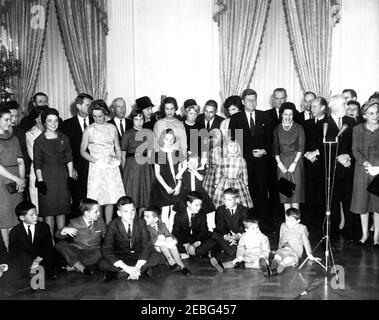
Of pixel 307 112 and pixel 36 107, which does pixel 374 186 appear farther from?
pixel 36 107

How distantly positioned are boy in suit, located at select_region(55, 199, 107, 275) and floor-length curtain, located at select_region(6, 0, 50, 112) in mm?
3840

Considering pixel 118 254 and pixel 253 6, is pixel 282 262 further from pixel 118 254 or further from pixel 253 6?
pixel 253 6

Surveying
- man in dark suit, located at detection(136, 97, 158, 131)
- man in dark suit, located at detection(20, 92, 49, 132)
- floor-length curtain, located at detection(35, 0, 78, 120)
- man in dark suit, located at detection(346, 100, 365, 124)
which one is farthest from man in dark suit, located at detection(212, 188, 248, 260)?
floor-length curtain, located at detection(35, 0, 78, 120)

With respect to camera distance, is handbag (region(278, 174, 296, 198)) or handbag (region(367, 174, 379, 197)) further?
handbag (region(278, 174, 296, 198))

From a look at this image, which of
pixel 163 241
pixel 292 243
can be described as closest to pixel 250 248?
pixel 292 243

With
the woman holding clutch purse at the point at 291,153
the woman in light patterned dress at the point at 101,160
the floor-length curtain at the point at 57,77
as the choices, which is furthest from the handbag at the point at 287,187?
the floor-length curtain at the point at 57,77

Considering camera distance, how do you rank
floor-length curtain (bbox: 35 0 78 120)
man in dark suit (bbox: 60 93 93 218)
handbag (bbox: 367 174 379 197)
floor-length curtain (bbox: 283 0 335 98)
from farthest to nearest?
floor-length curtain (bbox: 35 0 78 120) → floor-length curtain (bbox: 283 0 335 98) → man in dark suit (bbox: 60 93 93 218) → handbag (bbox: 367 174 379 197)

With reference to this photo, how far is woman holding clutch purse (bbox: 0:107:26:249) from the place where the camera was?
15.0 feet

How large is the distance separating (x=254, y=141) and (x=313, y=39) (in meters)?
2.59

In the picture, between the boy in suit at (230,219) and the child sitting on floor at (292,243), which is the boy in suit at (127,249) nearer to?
the boy in suit at (230,219)

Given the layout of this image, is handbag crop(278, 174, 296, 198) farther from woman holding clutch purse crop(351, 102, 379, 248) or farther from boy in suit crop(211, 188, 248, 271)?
woman holding clutch purse crop(351, 102, 379, 248)

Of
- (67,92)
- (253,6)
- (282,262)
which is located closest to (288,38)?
(253,6)

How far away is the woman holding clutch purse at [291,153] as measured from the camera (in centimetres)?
532
